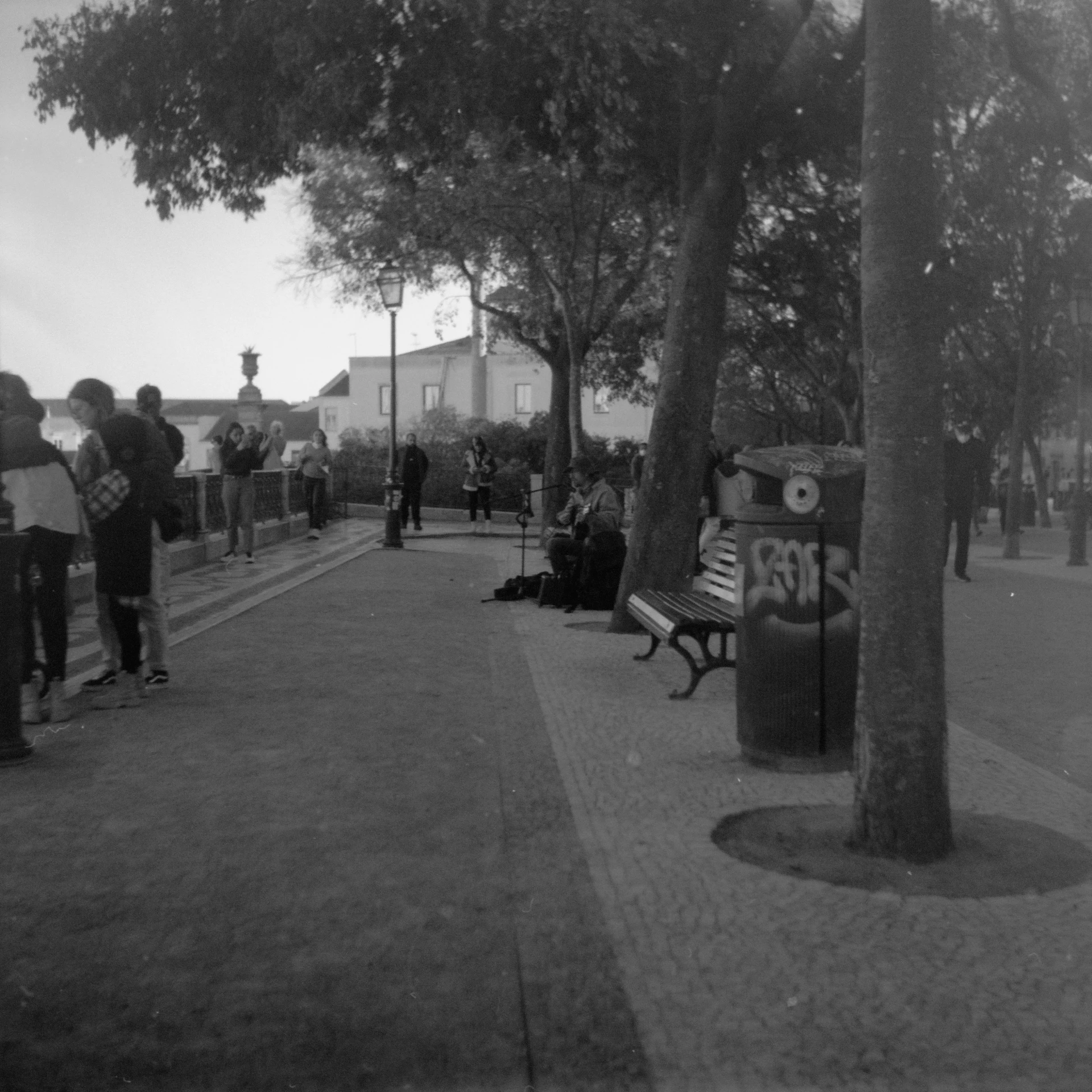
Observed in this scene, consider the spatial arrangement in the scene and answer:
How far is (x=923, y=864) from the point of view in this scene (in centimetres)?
522

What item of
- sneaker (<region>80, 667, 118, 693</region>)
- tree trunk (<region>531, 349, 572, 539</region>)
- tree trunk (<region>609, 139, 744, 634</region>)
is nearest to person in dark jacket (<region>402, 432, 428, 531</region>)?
tree trunk (<region>531, 349, 572, 539</region>)

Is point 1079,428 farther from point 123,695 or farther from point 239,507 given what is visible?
point 123,695

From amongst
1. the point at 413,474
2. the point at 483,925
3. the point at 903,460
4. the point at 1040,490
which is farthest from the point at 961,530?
the point at 1040,490

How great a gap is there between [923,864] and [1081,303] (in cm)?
1935

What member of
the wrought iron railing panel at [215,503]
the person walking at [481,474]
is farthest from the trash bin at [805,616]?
the person walking at [481,474]

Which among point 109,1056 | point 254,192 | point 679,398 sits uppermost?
point 254,192

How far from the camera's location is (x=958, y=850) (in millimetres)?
5371

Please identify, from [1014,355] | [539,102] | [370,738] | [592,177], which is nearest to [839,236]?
[592,177]

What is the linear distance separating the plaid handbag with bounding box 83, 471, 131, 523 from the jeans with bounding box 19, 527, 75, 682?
0.29 metres

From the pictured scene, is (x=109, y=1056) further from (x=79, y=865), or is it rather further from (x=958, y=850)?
(x=958, y=850)

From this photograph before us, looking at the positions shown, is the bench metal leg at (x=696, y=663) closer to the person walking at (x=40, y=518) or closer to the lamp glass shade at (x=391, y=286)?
the person walking at (x=40, y=518)

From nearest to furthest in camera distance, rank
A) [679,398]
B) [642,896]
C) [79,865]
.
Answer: [642,896], [79,865], [679,398]

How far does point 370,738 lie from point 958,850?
3.25 meters

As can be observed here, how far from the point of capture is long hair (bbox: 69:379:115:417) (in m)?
8.98
